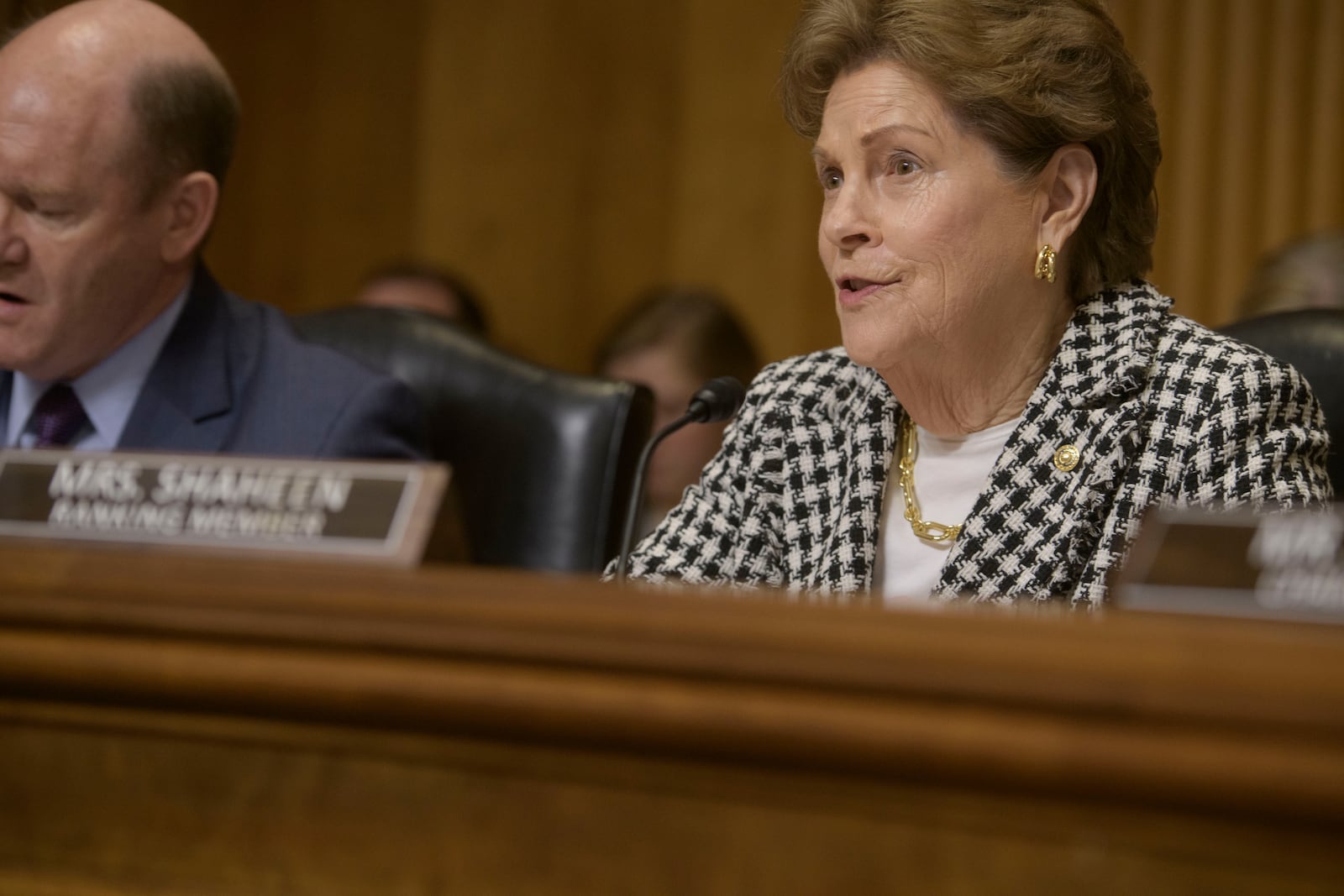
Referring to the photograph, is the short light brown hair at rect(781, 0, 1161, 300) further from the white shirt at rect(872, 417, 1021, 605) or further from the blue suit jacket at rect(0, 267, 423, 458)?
the blue suit jacket at rect(0, 267, 423, 458)

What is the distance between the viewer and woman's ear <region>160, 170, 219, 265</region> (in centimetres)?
177

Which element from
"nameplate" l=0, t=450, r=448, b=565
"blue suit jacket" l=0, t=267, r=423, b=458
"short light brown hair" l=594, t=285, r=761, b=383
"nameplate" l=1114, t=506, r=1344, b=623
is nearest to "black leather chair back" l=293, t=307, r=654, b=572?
"blue suit jacket" l=0, t=267, r=423, b=458

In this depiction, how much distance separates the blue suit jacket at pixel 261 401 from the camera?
5.33ft

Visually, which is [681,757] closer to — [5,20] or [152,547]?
[152,547]

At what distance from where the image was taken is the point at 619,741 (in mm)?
599

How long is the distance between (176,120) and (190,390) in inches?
13.2

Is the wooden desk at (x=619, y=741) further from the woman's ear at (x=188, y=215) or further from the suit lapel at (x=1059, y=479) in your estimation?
the woman's ear at (x=188, y=215)

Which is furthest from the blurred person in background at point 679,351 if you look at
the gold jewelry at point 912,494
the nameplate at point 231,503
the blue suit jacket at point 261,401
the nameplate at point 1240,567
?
the nameplate at point 1240,567

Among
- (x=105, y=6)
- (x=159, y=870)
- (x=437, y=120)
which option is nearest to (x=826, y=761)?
(x=159, y=870)

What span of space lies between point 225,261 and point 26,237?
262 cm

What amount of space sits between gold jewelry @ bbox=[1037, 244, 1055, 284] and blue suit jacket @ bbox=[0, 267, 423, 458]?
0.71 metres

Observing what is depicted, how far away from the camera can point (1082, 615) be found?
1.88ft

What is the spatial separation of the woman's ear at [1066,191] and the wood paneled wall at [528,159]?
2.35 meters

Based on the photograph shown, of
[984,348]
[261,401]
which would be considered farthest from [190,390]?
[984,348]
